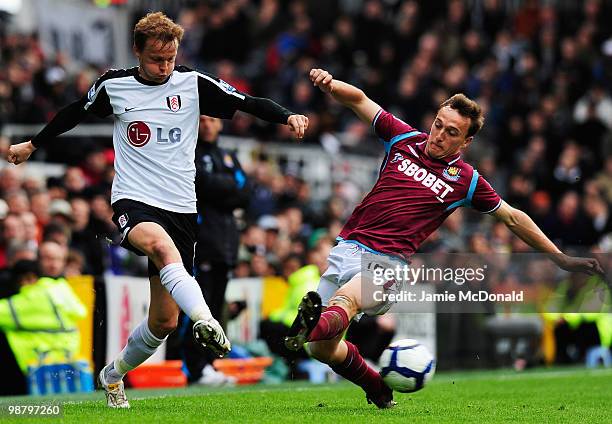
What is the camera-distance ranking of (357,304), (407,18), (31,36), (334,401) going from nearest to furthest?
(357,304)
(334,401)
(31,36)
(407,18)

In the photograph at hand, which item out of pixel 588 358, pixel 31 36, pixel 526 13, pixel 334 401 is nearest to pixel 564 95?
pixel 526 13

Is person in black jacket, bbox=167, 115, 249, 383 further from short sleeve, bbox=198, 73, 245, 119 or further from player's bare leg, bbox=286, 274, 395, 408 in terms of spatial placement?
player's bare leg, bbox=286, 274, 395, 408

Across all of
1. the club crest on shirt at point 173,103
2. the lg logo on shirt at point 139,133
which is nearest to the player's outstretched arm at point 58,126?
the lg logo on shirt at point 139,133

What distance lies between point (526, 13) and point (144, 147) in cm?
1828

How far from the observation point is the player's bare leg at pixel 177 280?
7914 millimetres

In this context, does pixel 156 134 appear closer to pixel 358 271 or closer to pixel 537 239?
pixel 358 271

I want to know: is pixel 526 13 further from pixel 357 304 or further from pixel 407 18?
pixel 357 304

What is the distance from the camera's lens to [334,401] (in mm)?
10141

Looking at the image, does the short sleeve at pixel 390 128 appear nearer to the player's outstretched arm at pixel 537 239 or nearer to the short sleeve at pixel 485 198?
the short sleeve at pixel 485 198

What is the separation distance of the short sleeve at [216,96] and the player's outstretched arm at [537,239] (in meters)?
2.03

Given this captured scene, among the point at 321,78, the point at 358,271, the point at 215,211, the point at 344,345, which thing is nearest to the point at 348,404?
the point at 344,345

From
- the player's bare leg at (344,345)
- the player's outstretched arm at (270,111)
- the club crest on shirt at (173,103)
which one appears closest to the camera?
the player's bare leg at (344,345)

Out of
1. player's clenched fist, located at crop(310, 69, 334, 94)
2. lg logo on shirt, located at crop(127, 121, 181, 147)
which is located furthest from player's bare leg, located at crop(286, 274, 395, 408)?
lg logo on shirt, located at crop(127, 121, 181, 147)

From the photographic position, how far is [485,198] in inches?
366
